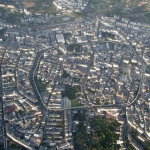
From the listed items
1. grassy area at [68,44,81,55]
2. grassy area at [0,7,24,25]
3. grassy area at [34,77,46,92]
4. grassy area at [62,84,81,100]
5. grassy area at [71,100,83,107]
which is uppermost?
grassy area at [0,7,24,25]

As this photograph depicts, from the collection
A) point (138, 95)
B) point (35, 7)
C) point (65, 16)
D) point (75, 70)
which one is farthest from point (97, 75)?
point (35, 7)

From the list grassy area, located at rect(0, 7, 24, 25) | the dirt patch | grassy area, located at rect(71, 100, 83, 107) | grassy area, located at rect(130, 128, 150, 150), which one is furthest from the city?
the dirt patch

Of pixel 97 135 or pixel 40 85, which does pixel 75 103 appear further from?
pixel 40 85

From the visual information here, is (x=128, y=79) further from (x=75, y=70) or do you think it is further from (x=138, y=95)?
(x=75, y=70)

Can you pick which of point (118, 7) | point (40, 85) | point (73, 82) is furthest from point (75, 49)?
point (118, 7)

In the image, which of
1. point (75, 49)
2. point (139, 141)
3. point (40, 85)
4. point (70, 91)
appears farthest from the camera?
point (75, 49)

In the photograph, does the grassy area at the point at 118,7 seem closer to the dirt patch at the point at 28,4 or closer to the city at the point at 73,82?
the city at the point at 73,82

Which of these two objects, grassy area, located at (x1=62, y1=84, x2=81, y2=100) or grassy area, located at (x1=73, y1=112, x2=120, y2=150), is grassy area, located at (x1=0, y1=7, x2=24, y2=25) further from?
grassy area, located at (x1=73, y1=112, x2=120, y2=150)

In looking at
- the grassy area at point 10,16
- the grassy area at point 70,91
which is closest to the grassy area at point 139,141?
the grassy area at point 70,91
